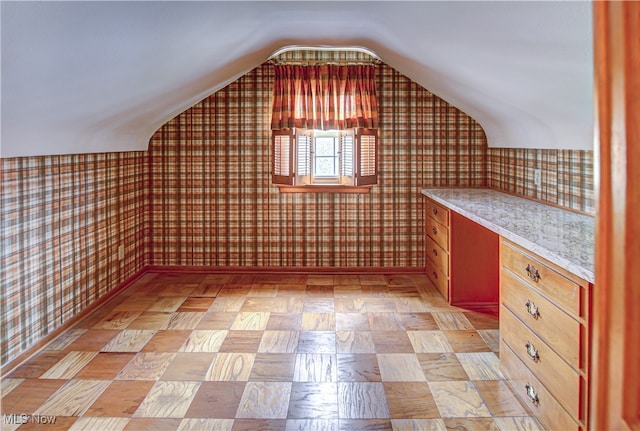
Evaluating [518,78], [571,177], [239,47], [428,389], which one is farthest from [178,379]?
[571,177]

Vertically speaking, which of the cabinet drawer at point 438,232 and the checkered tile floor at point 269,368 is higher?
the cabinet drawer at point 438,232

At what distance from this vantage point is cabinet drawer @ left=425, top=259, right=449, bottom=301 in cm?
416

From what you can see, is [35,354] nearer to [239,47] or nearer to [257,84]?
[239,47]

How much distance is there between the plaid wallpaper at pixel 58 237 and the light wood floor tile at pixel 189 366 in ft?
2.87

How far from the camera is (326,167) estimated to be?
5.11 metres

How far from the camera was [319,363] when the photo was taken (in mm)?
2988

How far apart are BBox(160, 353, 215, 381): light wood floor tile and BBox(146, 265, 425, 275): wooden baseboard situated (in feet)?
6.71

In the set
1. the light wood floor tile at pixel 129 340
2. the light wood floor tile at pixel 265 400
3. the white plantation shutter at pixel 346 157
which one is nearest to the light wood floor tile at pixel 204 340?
the light wood floor tile at pixel 129 340

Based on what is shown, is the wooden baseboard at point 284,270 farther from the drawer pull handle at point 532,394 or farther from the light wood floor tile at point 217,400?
the drawer pull handle at point 532,394

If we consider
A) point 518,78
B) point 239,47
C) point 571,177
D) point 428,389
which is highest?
point 239,47

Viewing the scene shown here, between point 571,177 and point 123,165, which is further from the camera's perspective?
point 123,165

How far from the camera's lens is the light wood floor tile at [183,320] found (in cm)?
361

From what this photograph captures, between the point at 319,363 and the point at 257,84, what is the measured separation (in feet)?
9.57

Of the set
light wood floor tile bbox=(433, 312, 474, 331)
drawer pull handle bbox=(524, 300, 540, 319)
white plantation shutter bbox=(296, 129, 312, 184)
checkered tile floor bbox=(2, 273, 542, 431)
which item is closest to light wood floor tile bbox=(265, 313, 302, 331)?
checkered tile floor bbox=(2, 273, 542, 431)
